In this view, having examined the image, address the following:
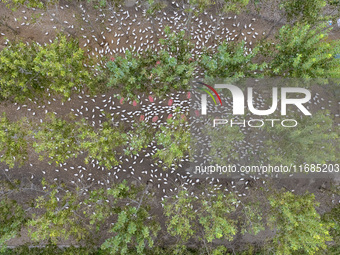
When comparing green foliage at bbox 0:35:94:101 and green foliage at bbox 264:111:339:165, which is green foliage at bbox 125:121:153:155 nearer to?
green foliage at bbox 0:35:94:101

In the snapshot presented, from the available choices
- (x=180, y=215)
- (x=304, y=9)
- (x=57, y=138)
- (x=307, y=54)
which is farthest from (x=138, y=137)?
(x=304, y=9)

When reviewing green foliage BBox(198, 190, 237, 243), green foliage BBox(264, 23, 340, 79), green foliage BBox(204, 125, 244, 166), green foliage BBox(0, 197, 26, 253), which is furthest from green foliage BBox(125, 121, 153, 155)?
green foliage BBox(264, 23, 340, 79)

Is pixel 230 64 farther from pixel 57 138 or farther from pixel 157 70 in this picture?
pixel 57 138

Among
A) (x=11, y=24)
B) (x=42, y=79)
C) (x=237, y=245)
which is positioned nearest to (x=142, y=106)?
(x=42, y=79)

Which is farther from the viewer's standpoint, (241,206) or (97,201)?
(241,206)

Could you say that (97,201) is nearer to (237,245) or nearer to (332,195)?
(237,245)
